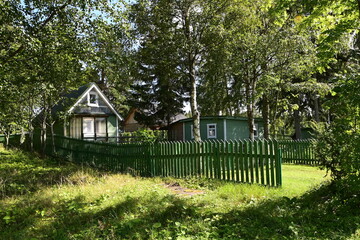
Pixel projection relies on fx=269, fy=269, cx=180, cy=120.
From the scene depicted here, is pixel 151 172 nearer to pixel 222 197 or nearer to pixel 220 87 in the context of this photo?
pixel 222 197

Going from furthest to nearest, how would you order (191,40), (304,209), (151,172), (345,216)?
1. (191,40)
2. (151,172)
3. (304,209)
4. (345,216)

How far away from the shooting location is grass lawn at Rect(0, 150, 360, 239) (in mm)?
4211

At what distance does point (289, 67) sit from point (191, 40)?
20.8ft

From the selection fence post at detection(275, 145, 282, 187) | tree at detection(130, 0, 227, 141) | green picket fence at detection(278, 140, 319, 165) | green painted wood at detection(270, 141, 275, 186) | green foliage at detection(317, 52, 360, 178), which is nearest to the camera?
green foliage at detection(317, 52, 360, 178)

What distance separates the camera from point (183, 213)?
16.4 ft

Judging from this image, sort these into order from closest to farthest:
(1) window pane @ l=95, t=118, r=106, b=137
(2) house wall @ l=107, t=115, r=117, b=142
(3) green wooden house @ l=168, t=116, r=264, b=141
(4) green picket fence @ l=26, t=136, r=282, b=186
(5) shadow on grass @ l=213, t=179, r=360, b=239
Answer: (5) shadow on grass @ l=213, t=179, r=360, b=239, (4) green picket fence @ l=26, t=136, r=282, b=186, (3) green wooden house @ l=168, t=116, r=264, b=141, (1) window pane @ l=95, t=118, r=106, b=137, (2) house wall @ l=107, t=115, r=117, b=142

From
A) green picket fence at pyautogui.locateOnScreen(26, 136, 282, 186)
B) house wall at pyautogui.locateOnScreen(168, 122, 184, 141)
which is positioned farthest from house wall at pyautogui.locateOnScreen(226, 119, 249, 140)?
green picket fence at pyautogui.locateOnScreen(26, 136, 282, 186)

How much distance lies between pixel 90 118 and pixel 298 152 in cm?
1878

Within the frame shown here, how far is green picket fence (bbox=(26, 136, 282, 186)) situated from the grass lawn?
0.88 m

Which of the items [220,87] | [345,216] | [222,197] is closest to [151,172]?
[222,197]

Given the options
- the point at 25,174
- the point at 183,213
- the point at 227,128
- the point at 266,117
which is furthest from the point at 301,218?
the point at 227,128

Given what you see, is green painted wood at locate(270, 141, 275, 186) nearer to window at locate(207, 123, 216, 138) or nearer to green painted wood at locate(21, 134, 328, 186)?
green painted wood at locate(21, 134, 328, 186)

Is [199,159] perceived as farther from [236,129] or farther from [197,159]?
[236,129]

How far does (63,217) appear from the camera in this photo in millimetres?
5262
